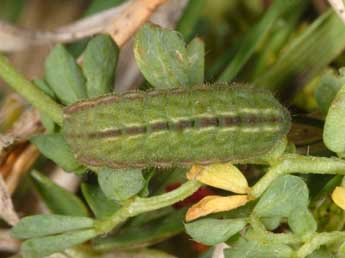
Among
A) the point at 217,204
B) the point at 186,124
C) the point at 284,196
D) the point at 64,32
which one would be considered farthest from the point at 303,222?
the point at 64,32

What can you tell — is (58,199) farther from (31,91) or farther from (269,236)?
(269,236)

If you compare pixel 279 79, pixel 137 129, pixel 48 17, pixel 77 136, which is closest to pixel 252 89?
pixel 137 129

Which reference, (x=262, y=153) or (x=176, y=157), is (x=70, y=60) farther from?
(x=262, y=153)

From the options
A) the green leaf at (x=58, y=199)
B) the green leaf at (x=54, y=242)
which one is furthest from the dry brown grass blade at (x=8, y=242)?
the green leaf at (x=54, y=242)

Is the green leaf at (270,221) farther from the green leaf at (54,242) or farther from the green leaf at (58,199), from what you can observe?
the green leaf at (58,199)

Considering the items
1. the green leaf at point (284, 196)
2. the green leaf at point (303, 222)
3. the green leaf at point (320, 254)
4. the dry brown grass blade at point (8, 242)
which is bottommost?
the dry brown grass blade at point (8, 242)

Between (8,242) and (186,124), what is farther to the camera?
(8,242)

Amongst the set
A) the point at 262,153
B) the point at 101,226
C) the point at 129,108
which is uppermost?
the point at 129,108
